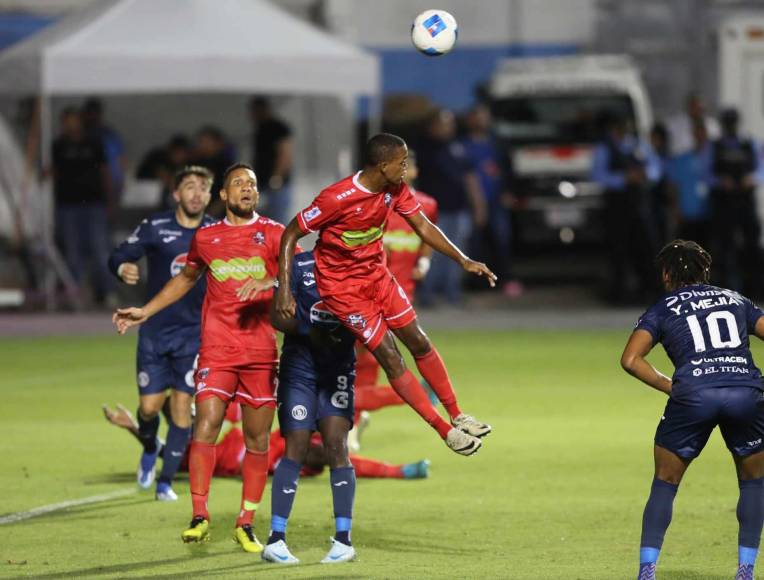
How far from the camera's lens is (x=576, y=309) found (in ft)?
79.4

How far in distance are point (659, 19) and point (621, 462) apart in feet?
65.5

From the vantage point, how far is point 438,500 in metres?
10.9

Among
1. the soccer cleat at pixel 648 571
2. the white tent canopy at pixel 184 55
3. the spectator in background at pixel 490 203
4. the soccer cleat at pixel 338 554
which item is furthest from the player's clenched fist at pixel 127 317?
the spectator in background at pixel 490 203

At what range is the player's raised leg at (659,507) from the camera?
25.9 ft

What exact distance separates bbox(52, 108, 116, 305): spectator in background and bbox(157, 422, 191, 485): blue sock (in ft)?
42.0

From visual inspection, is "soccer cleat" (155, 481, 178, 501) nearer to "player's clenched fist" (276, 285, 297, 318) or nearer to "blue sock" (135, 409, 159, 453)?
"blue sock" (135, 409, 159, 453)

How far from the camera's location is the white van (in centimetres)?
2648

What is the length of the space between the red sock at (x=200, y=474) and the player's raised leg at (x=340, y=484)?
0.65m

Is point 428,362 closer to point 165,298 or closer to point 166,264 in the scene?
point 165,298

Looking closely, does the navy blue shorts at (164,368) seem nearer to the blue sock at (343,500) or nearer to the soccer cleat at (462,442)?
the blue sock at (343,500)

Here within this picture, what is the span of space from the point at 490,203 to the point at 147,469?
49.0 feet

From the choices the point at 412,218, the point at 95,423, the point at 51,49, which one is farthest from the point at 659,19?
the point at 412,218

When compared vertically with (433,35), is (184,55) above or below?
below

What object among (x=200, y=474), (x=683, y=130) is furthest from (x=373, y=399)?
(x=683, y=130)
